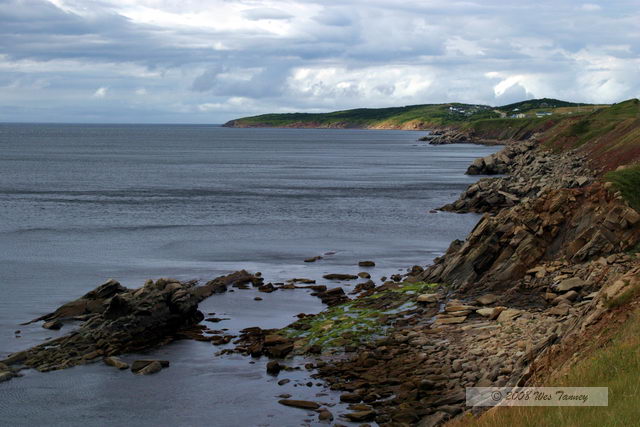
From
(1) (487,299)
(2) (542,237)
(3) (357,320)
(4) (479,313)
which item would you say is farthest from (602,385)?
(2) (542,237)

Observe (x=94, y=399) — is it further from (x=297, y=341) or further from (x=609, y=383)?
(x=609, y=383)

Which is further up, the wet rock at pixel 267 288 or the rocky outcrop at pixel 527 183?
the rocky outcrop at pixel 527 183

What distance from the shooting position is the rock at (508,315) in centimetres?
2922

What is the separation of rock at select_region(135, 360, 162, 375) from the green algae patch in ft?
19.2

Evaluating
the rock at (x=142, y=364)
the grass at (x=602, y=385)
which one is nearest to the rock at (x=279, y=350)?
the rock at (x=142, y=364)

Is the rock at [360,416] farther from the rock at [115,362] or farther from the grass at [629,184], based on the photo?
the grass at [629,184]

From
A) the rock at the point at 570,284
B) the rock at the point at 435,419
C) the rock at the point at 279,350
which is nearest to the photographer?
the rock at the point at 435,419

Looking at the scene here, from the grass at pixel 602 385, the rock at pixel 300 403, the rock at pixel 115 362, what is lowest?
the rock at pixel 115 362

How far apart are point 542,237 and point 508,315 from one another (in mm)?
9068

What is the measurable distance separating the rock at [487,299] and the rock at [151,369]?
48.0 feet

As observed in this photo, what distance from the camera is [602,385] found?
48.3ft

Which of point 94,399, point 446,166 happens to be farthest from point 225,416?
point 446,166

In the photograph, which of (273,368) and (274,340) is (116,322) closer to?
(274,340)

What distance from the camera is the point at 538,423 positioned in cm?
1335
